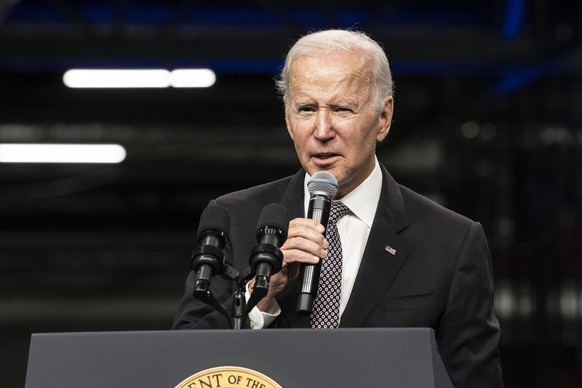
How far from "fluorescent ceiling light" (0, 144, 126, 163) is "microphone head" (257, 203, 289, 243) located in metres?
13.5

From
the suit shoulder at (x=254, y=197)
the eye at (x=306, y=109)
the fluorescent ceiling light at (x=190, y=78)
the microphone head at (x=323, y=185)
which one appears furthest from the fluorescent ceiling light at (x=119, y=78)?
the microphone head at (x=323, y=185)

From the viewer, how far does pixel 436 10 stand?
28.6 ft

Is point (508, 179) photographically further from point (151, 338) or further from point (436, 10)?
point (151, 338)

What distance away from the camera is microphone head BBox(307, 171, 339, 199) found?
6.34 feet

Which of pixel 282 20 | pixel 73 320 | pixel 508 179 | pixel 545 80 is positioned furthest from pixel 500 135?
pixel 73 320

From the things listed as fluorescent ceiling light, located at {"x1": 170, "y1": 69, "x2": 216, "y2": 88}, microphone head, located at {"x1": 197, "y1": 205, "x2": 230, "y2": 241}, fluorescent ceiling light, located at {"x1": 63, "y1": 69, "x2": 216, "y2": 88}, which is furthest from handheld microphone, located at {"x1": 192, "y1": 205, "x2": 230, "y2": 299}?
fluorescent ceiling light, located at {"x1": 170, "y1": 69, "x2": 216, "y2": 88}

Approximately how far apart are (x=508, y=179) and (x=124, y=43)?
157 inches

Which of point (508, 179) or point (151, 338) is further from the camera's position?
point (508, 179)

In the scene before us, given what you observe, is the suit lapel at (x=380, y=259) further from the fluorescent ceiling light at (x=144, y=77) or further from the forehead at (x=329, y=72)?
the fluorescent ceiling light at (x=144, y=77)

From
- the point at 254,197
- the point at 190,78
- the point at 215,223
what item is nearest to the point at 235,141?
the point at 190,78

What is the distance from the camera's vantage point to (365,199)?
227 cm

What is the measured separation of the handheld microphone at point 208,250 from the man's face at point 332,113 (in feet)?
1.26

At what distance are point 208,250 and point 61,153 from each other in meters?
13.9

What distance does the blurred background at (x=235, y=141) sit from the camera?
8.30m
